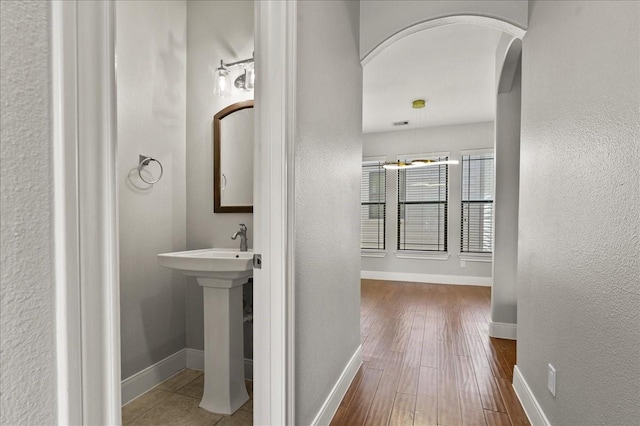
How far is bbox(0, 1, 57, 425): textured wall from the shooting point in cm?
42

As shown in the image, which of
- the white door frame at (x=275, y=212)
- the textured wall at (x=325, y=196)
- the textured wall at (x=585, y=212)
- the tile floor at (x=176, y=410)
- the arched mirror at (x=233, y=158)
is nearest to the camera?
the textured wall at (x=585, y=212)

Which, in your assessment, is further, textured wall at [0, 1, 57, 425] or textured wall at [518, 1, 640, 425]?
textured wall at [518, 1, 640, 425]

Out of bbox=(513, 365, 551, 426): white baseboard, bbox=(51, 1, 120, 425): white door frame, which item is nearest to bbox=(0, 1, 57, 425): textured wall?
A: bbox=(51, 1, 120, 425): white door frame

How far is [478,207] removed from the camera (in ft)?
18.5

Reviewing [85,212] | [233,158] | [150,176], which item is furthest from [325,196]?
[85,212]

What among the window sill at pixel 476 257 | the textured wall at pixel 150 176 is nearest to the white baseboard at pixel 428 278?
the window sill at pixel 476 257

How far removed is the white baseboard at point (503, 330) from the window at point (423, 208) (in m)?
2.77

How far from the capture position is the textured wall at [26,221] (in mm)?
423

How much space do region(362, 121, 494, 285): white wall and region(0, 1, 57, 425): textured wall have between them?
588 cm

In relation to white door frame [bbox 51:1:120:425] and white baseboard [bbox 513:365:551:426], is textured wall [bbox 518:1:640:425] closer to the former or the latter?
white baseboard [bbox 513:365:551:426]

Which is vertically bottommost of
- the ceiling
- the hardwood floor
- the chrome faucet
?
the hardwood floor

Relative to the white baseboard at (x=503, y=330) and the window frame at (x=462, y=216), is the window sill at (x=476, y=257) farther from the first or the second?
the white baseboard at (x=503, y=330)

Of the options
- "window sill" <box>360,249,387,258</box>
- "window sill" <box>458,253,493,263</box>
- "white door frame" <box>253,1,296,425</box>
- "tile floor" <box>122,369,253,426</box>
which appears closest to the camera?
"white door frame" <box>253,1,296,425</box>

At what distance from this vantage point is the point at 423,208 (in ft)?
19.6
